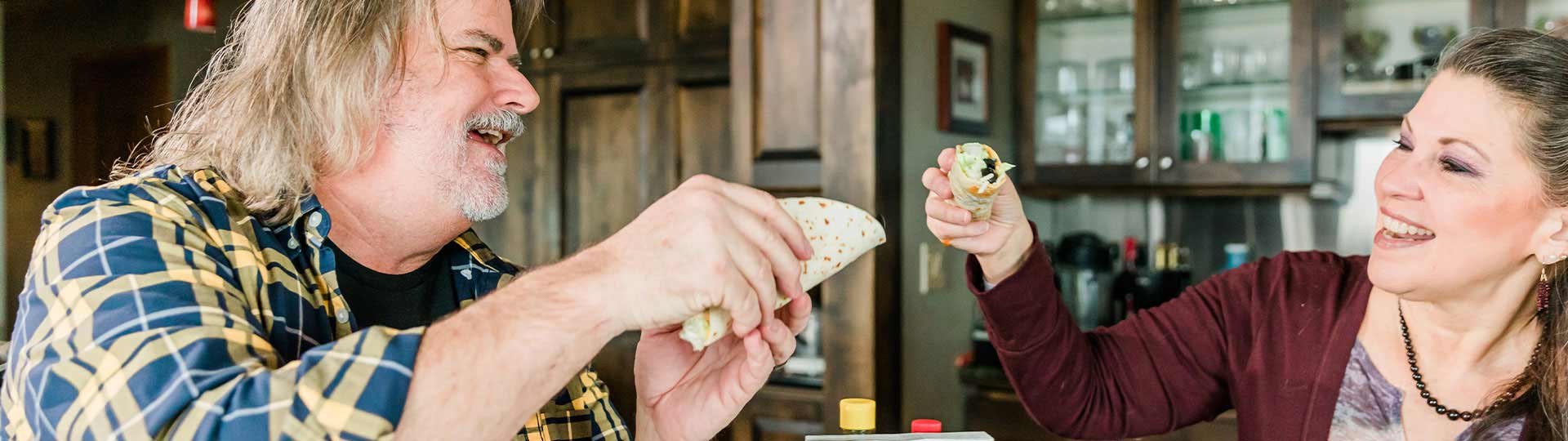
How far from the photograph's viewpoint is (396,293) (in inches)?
53.8

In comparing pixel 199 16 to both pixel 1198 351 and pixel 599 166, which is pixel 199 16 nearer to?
pixel 599 166

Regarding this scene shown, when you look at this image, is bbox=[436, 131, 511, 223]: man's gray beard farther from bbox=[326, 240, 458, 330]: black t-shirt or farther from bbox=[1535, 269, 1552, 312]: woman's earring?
bbox=[1535, 269, 1552, 312]: woman's earring

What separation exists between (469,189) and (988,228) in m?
0.73

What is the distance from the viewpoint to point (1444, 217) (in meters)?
1.50

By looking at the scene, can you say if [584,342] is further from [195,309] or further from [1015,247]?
[1015,247]

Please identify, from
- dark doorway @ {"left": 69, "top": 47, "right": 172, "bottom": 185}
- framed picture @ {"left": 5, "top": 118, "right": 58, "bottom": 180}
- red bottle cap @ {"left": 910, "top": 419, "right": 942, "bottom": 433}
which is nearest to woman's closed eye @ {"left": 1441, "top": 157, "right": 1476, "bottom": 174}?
red bottle cap @ {"left": 910, "top": 419, "right": 942, "bottom": 433}

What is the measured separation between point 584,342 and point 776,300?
195mm

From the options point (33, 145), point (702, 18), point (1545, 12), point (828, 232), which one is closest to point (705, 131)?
point (702, 18)

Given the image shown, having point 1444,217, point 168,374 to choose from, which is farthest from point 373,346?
point 1444,217

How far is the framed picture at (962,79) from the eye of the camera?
338 centimetres

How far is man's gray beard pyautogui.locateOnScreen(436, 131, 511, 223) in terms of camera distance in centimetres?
128

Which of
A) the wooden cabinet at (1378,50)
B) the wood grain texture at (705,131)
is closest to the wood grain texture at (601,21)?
the wood grain texture at (705,131)

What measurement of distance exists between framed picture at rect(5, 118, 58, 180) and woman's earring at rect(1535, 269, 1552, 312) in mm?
3494

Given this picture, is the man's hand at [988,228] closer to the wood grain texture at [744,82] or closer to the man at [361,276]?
the man at [361,276]
